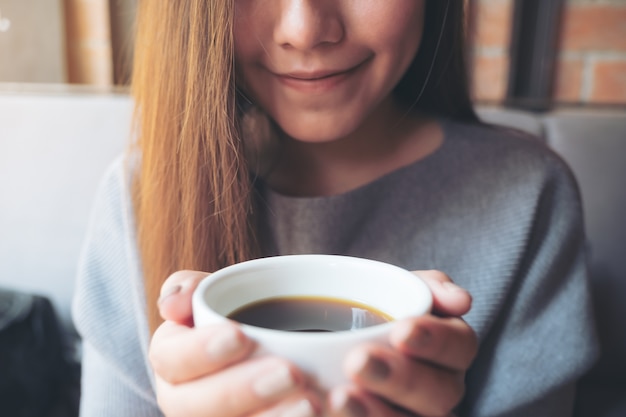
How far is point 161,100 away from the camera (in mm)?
544

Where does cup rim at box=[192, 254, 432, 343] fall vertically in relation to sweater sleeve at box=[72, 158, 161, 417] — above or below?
above

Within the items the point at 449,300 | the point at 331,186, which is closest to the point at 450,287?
the point at 449,300

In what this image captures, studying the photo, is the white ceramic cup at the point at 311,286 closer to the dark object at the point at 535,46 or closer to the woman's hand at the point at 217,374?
the woman's hand at the point at 217,374

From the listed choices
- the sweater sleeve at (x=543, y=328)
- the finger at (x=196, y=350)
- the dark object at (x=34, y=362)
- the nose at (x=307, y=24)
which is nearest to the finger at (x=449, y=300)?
the finger at (x=196, y=350)

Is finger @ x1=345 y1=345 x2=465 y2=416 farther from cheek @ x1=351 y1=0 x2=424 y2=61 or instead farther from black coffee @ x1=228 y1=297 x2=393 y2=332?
cheek @ x1=351 y1=0 x2=424 y2=61

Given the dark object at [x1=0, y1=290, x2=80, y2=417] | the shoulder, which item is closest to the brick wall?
the shoulder

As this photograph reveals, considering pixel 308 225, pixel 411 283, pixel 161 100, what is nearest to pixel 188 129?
pixel 161 100

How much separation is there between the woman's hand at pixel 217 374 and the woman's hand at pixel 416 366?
0.02 meters

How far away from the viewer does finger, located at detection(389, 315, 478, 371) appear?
0.25 m

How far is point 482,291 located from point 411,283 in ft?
1.23

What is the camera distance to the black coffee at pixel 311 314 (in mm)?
313

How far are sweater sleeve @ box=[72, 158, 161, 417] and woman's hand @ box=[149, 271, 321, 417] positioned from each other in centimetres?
38

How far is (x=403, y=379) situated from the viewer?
255 mm

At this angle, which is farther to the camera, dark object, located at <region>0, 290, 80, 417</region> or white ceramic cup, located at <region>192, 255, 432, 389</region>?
dark object, located at <region>0, 290, 80, 417</region>
